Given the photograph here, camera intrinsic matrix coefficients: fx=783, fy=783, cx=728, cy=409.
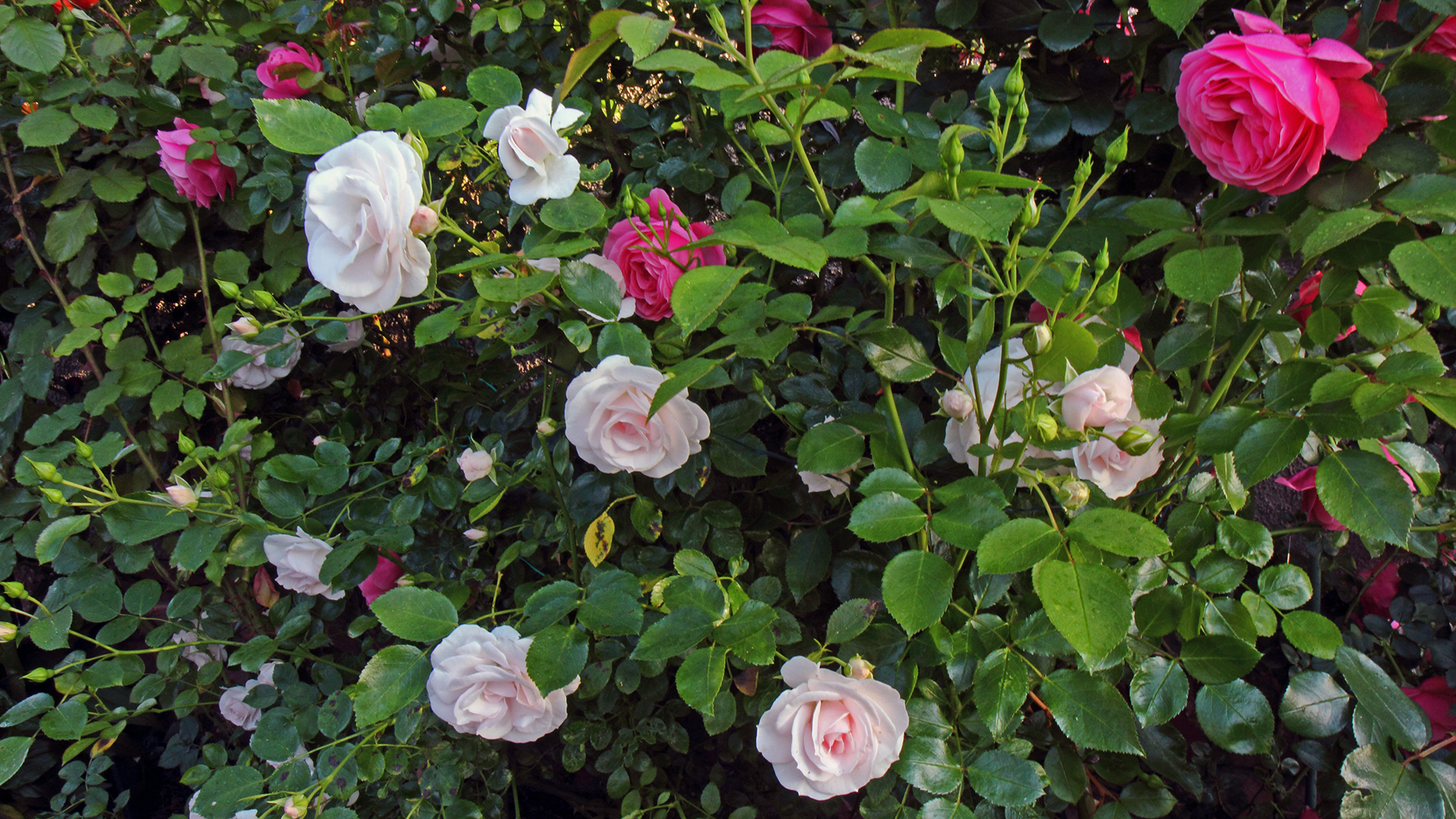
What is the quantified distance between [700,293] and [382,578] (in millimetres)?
849

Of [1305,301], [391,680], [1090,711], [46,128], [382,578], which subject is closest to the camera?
[1090,711]

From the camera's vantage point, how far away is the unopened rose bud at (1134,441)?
0.57 metres

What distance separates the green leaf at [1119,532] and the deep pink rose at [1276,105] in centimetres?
32

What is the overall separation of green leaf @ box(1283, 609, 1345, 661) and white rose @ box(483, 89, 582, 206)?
0.81m

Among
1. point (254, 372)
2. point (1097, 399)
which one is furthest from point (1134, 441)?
point (254, 372)

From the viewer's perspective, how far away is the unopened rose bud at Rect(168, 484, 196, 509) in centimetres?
101

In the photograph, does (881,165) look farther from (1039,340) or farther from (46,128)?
(46,128)

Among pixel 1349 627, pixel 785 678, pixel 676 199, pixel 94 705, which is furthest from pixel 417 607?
pixel 1349 627

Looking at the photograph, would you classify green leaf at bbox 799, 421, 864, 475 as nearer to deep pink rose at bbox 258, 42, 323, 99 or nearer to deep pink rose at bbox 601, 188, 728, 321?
deep pink rose at bbox 601, 188, 728, 321

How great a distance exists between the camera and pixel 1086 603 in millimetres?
519

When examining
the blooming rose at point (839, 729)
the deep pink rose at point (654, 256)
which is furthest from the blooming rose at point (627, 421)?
the blooming rose at point (839, 729)

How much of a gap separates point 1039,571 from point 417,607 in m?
0.57

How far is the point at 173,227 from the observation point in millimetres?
1406

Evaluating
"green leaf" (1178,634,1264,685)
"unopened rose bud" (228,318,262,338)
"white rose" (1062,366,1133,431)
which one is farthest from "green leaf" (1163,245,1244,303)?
"unopened rose bud" (228,318,262,338)
